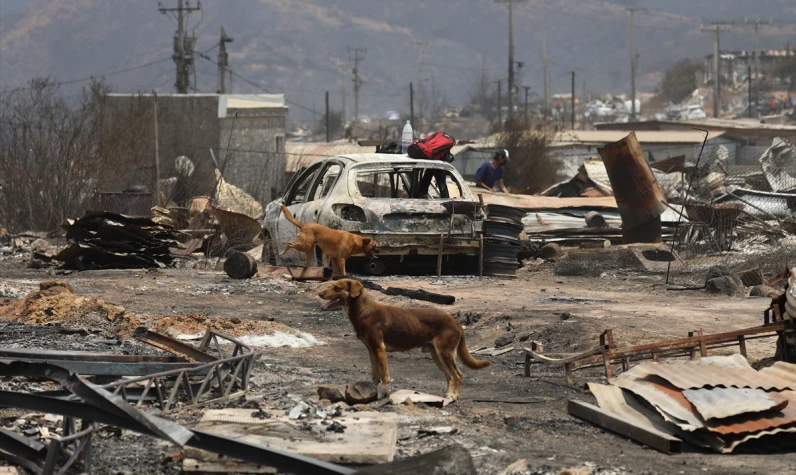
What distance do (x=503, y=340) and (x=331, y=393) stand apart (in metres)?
3.23

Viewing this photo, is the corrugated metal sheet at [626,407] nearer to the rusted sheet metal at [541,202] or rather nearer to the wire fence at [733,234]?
the wire fence at [733,234]

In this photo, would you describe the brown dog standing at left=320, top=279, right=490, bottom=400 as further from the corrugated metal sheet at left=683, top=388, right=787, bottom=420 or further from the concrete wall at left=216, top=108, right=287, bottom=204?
the concrete wall at left=216, top=108, right=287, bottom=204

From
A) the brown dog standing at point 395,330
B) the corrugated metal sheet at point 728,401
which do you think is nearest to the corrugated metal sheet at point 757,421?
the corrugated metal sheet at point 728,401

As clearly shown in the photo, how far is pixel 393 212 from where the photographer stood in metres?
14.4

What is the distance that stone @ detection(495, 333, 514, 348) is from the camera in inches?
400

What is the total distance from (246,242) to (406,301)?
8.30 m

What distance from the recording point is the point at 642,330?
10016 mm

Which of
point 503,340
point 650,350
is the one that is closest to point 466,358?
point 650,350

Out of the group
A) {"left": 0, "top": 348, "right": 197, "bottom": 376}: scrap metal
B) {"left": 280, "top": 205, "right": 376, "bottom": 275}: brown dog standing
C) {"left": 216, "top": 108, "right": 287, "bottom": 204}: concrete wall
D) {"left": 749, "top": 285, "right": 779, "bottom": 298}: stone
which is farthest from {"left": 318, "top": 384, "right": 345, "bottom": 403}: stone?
{"left": 216, "top": 108, "right": 287, "bottom": 204}: concrete wall

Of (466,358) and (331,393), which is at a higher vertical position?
(466,358)

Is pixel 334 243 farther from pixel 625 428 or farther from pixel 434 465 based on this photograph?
pixel 434 465

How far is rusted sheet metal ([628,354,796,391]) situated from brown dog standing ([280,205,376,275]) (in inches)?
252

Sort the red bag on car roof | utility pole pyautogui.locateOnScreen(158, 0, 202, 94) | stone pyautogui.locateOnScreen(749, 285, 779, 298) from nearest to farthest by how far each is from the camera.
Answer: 1. stone pyautogui.locateOnScreen(749, 285, 779, 298)
2. the red bag on car roof
3. utility pole pyautogui.locateOnScreen(158, 0, 202, 94)

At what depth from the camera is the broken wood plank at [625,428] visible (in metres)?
6.41
